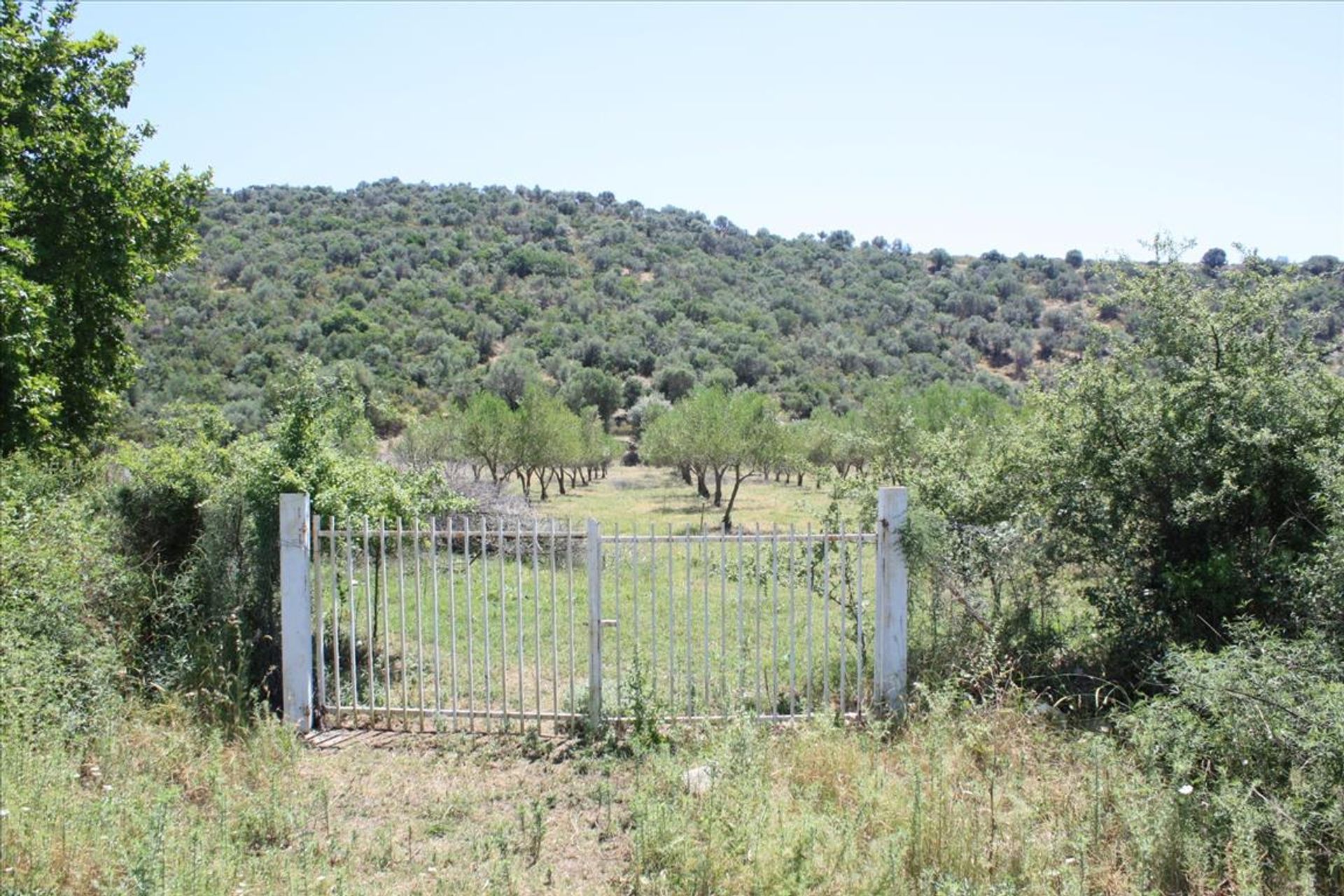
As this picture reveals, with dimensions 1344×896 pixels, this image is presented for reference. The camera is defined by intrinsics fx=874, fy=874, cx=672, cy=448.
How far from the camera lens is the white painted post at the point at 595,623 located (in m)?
6.87

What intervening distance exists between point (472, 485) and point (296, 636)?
34.6 ft

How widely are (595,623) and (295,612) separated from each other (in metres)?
2.45

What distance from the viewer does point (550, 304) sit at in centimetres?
6950

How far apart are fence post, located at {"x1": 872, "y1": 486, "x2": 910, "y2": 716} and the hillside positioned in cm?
3682

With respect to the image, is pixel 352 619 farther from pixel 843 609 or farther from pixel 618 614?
pixel 843 609

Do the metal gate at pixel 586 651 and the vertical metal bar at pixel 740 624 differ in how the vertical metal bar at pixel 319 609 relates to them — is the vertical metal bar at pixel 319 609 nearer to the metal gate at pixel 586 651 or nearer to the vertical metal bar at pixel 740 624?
the metal gate at pixel 586 651

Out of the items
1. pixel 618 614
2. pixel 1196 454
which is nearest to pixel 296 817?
pixel 618 614

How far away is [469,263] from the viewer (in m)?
69.9

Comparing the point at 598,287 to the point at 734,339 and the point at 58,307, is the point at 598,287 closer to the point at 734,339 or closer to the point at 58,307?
the point at 734,339

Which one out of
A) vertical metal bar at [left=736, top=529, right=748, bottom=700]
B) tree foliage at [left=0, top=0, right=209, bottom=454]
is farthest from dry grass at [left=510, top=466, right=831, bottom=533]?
vertical metal bar at [left=736, top=529, right=748, bottom=700]

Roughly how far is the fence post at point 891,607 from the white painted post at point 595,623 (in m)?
2.21

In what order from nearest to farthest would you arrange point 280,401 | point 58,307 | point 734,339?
1. point 280,401
2. point 58,307
3. point 734,339

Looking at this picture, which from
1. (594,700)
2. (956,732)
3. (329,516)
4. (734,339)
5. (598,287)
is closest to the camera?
(956,732)

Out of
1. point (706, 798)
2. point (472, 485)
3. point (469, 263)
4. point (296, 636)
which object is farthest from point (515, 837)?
point (469, 263)
